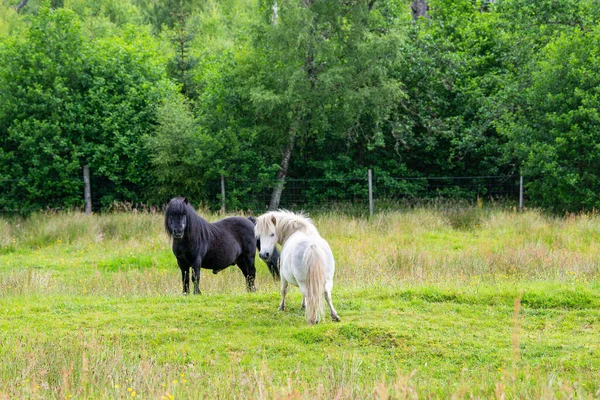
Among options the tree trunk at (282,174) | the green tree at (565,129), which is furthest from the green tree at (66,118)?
the green tree at (565,129)

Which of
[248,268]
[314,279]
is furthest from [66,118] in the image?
[314,279]

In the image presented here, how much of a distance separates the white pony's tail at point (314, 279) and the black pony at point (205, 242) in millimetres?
2801

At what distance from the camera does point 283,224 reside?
27.8 feet

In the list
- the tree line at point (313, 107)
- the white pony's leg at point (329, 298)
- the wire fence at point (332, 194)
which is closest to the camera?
the white pony's leg at point (329, 298)

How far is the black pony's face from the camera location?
9391 millimetres

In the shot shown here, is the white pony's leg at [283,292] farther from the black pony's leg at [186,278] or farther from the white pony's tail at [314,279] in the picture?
the black pony's leg at [186,278]

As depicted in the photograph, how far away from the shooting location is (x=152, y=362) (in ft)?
20.1

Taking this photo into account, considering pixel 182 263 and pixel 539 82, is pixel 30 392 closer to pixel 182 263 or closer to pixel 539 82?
pixel 182 263

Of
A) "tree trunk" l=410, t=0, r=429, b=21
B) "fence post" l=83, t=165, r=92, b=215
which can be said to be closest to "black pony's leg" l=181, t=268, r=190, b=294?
"fence post" l=83, t=165, r=92, b=215

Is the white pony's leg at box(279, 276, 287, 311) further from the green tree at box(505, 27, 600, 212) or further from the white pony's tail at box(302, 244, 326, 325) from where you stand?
the green tree at box(505, 27, 600, 212)

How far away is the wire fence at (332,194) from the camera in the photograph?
21.3 m

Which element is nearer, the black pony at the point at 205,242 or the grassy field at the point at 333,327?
the grassy field at the point at 333,327

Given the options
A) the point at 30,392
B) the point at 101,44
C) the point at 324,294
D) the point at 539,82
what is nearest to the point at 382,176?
the point at 539,82

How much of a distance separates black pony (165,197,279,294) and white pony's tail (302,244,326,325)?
110 inches
